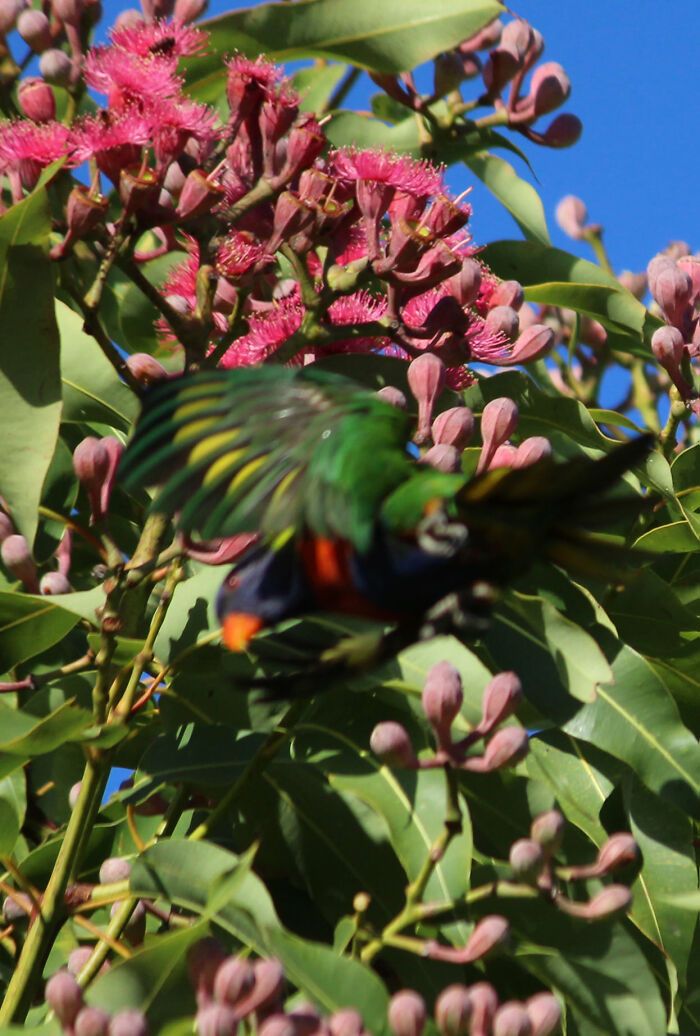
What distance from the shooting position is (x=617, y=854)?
195cm

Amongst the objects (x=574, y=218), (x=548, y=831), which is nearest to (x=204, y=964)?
(x=548, y=831)

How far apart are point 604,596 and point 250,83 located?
92cm

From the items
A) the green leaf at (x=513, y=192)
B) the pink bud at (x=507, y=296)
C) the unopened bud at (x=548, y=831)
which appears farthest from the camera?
the green leaf at (x=513, y=192)

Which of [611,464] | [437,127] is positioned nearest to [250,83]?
[437,127]

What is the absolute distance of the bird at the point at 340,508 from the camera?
157cm

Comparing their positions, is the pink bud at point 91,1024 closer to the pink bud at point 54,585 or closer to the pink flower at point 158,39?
the pink bud at point 54,585

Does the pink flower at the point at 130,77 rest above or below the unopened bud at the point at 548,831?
above

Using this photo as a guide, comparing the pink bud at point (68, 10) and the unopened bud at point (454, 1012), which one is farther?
the pink bud at point (68, 10)

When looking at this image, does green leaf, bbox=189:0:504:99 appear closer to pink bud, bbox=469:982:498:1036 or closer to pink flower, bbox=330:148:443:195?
pink flower, bbox=330:148:443:195

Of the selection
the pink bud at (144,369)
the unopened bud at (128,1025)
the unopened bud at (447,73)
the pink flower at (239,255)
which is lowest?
the unopened bud at (128,1025)

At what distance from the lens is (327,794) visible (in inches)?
84.4

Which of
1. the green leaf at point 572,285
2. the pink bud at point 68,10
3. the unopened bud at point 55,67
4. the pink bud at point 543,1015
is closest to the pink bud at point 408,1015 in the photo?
the pink bud at point 543,1015

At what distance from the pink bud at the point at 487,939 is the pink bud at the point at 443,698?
0.21 metres

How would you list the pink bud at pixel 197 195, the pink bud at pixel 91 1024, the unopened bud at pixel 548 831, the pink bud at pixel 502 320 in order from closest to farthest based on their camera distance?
the pink bud at pixel 91 1024
the unopened bud at pixel 548 831
the pink bud at pixel 197 195
the pink bud at pixel 502 320
